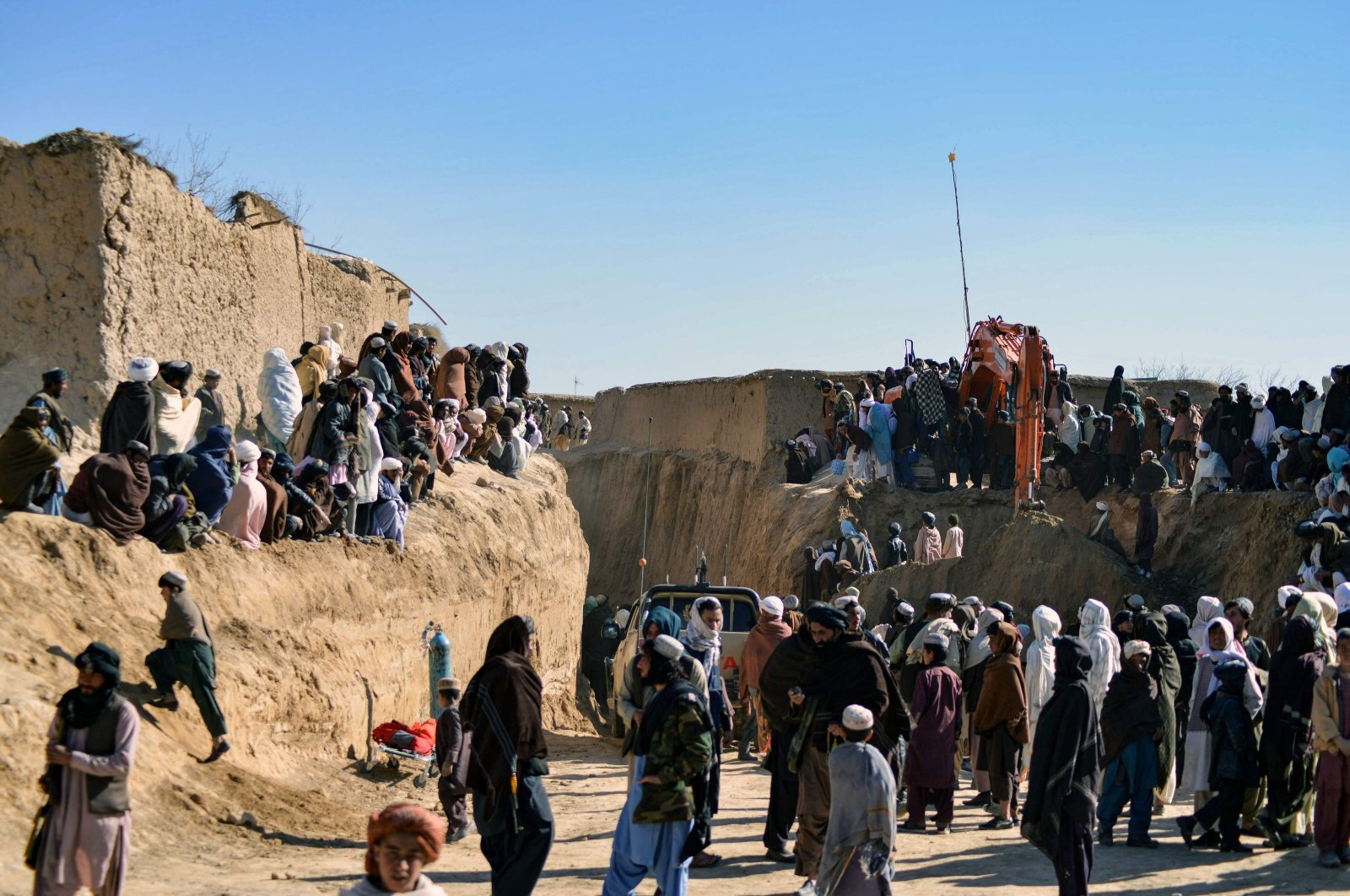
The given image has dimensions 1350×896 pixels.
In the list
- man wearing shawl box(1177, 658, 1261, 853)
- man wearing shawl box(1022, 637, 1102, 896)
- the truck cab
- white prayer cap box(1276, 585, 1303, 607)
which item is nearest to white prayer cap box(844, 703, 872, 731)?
man wearing shawl box(1022, 637, 1102, 896)

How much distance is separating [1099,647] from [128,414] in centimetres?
781

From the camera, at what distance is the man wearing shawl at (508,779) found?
7.71m

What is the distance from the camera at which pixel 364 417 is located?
15.1m

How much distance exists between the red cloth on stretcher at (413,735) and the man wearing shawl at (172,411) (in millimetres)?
2989

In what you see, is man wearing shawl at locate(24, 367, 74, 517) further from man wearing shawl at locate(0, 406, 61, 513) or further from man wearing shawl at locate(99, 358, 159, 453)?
man wearing shawl at locate(99, 358, 159, 453)

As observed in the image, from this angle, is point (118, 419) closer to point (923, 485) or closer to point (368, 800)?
point (368, 800)

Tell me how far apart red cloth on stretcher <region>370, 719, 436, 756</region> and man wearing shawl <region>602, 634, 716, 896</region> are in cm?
565

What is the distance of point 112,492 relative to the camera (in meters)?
11.1

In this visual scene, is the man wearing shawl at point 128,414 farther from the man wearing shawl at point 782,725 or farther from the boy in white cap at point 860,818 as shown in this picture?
the boy in white cap at point 860,818

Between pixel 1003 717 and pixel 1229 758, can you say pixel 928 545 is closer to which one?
pixel 1003 717

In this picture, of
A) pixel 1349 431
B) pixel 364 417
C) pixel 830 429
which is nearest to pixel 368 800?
pixel 364 417

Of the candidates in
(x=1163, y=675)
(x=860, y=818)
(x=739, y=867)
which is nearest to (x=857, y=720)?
(x=860, y=818)

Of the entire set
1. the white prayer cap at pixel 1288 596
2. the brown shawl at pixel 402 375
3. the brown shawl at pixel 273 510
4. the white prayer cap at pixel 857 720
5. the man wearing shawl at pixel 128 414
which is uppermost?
the brown shawl at pixel 402 375

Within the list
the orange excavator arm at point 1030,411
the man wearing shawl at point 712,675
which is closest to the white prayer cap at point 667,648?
the man wearing shawl at point 712,675
